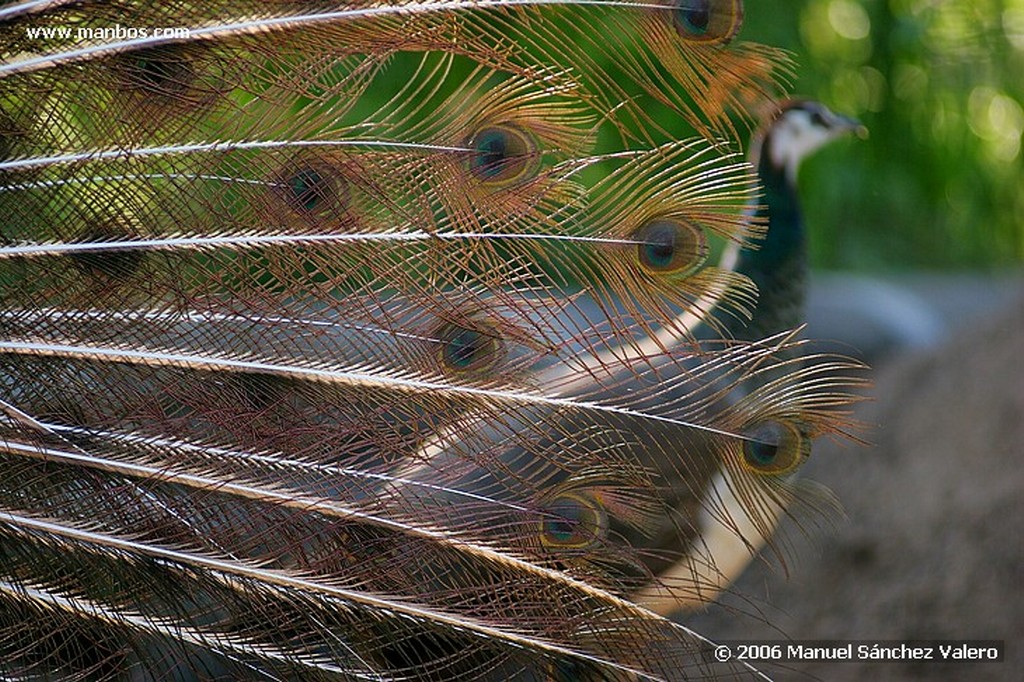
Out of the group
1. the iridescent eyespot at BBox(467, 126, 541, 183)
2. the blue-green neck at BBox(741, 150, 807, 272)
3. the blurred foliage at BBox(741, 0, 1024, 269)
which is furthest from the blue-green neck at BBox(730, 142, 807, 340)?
the blurred foliage at BBox(741, 0, 1024, 269)


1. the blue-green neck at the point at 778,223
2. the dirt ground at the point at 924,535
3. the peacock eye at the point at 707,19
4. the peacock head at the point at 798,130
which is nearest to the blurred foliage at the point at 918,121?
the dirt ground at the point at 924,535

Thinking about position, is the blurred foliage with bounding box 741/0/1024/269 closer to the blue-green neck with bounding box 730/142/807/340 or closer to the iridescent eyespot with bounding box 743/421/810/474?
the blue-green neck with bounding box 730/142/807/340

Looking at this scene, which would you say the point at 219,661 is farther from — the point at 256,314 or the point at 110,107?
the point at 110,107

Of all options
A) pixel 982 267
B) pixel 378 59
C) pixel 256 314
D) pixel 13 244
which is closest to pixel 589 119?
pixel 378 59

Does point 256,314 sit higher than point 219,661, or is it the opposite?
point 256,314

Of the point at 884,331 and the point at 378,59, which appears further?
the point at 884,331

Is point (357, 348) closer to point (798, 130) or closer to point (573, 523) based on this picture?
point (573, 523)

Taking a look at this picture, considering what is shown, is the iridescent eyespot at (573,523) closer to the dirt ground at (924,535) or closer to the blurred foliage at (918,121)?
the dirt ground at (924,535)
